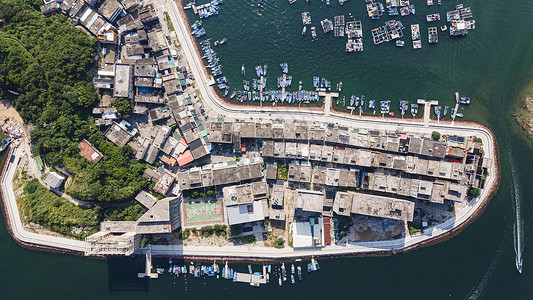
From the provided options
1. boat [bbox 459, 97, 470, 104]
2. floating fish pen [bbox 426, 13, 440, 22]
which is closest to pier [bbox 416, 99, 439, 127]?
boat [bbox 459, 97, 470, 104]

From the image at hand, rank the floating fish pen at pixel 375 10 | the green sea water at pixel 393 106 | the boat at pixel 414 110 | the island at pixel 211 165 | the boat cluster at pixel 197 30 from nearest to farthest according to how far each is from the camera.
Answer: the island at pixel 211 165 → the green sea water at pixel 393 106 → the boat at pixel 414 110 → the floating fish pen at pixel 375 10 → the boat cluster at pixel 197 30

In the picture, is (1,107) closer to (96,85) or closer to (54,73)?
(54,73)

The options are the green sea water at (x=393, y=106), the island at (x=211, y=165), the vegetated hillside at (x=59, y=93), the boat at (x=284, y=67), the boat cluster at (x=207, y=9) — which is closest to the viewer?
the vegetated hillside at (x=59, y=93)

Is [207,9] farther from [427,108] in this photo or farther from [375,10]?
[427,108]

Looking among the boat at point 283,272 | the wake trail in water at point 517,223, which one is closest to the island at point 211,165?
the boat at point 283,272

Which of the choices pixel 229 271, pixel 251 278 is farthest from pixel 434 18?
pixel 229 271

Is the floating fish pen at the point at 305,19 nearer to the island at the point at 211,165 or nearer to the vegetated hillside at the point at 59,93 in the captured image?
the island at the point at 211,165

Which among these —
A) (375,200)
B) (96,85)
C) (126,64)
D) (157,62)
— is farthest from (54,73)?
(375,200)

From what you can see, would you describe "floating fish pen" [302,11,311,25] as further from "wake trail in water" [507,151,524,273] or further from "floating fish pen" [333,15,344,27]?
"wake trail in water" [507,151,524,273]
